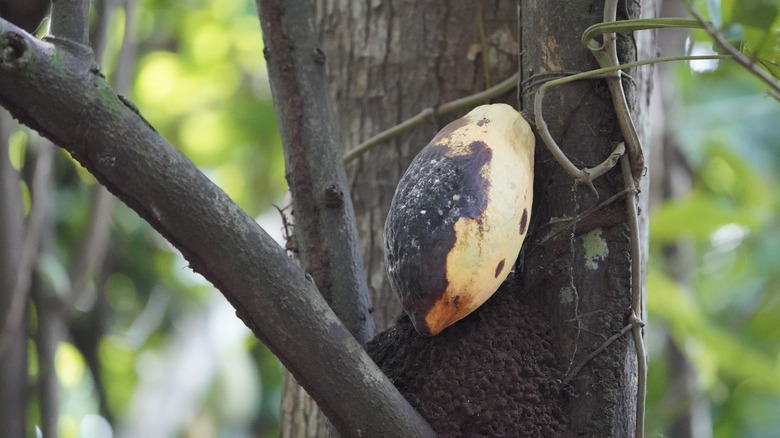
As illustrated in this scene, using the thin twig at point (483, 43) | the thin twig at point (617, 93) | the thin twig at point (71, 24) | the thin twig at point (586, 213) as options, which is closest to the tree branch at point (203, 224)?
the thin twig at point (71, 24)

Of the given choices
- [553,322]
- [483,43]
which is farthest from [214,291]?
[553,322]

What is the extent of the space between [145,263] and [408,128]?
2445 millimetres

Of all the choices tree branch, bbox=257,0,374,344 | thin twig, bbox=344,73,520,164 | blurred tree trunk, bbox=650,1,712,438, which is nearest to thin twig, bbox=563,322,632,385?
tree branch, bbox=257,0,374,344

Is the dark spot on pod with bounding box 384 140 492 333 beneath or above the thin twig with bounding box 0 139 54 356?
beneath

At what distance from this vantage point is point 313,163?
41.2 inches

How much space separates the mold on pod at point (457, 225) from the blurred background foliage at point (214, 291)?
5.04ft

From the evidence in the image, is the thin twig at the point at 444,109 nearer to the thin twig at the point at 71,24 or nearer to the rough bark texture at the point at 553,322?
the rough bark texture at the point at 553,322

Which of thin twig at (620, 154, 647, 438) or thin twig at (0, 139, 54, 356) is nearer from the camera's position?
thin twig at (620, 154, 647, 438)

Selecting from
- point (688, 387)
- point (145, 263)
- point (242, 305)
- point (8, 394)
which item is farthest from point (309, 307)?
point (145, 263)

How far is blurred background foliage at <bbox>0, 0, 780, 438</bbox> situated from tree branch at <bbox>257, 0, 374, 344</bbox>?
1520mm

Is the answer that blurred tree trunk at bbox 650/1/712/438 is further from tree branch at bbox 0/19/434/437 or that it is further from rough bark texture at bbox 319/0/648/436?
tree branch at bbox 0/19/434/437

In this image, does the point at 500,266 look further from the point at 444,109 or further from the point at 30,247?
the point at 30,247

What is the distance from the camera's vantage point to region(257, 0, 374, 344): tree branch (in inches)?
40.6

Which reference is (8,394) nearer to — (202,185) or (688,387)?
(202,185)
